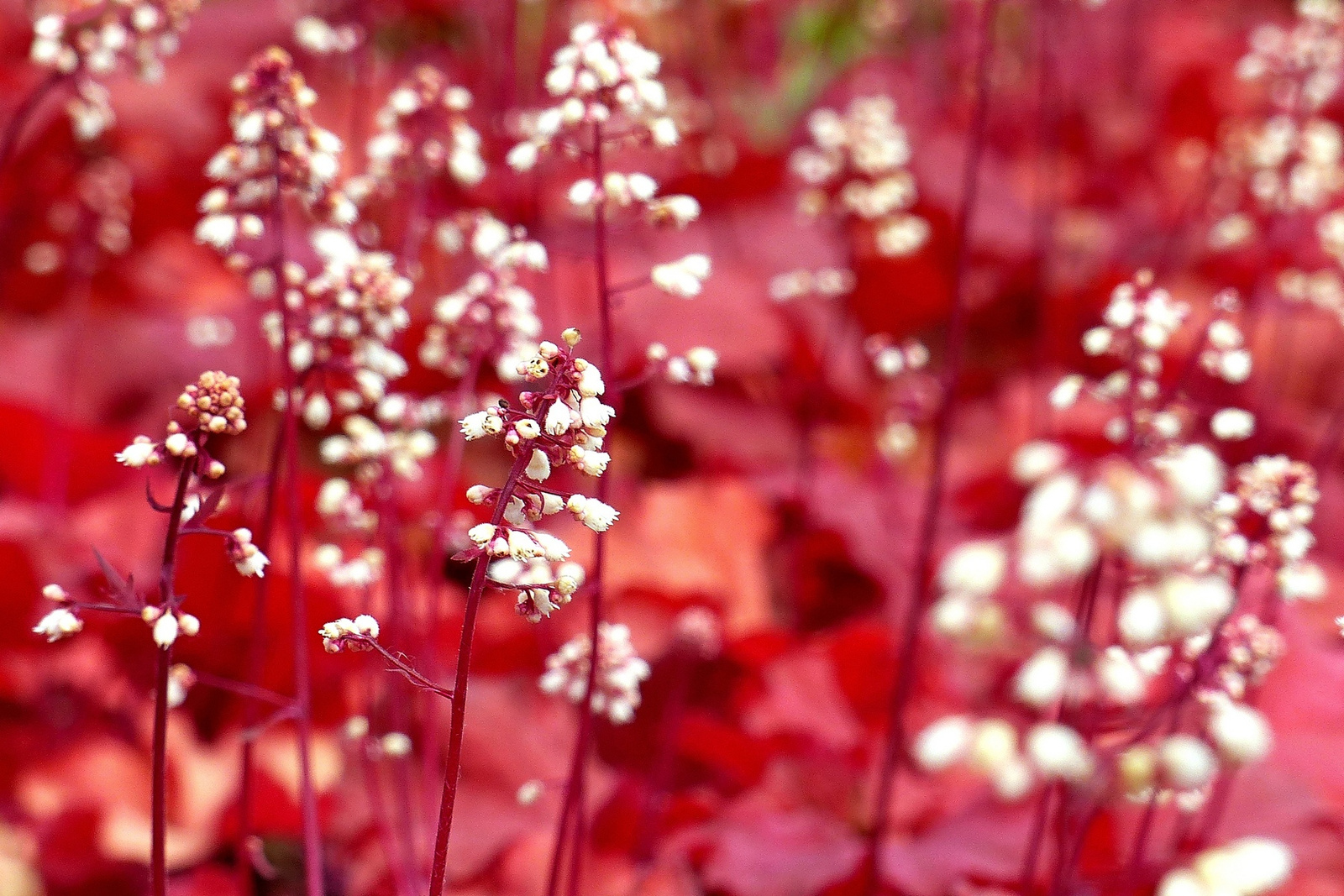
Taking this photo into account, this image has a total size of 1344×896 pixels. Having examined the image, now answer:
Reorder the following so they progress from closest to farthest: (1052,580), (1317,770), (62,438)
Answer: (1052,580), (1317,770), (62,438)

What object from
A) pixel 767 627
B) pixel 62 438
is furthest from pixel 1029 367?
pixel 62 438

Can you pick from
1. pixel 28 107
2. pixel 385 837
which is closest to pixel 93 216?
pixel 28 107

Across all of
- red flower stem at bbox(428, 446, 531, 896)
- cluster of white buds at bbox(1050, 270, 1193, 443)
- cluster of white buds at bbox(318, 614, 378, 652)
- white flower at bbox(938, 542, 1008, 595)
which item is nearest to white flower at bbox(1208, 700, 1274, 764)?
white flower at bbox(938, 542, 1008, 595)

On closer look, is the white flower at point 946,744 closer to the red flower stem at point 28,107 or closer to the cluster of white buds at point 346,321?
the cluster of white buds at point 346,321

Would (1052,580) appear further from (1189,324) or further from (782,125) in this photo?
(782,125)

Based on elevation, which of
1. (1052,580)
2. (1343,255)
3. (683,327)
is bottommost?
(1052,580)
